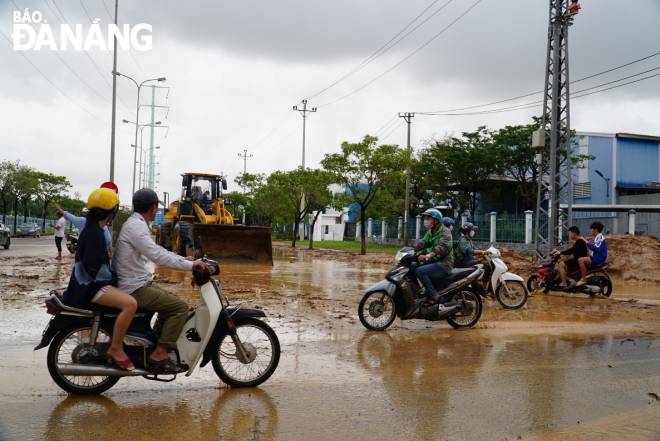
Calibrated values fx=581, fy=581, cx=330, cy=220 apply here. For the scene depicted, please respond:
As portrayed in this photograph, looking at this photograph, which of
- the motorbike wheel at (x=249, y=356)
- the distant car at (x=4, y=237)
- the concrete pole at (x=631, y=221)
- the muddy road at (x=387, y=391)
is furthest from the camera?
the distant car at (x=4, y=237)

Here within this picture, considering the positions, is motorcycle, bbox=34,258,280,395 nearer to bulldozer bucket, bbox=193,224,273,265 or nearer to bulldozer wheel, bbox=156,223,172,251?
bulldozer bucket, bbox=193,224,273,265

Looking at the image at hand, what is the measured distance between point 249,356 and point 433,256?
3727 millimetres

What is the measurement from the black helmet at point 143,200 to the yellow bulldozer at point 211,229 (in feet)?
40.4

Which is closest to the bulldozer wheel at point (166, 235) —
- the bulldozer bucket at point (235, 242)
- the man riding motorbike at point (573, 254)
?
the bulldozer bucket at point (235, 242)

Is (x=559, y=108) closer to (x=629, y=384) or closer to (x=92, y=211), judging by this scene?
(x=629, y=384)

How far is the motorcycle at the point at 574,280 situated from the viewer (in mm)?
12961

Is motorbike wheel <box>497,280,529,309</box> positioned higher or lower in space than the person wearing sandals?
lower

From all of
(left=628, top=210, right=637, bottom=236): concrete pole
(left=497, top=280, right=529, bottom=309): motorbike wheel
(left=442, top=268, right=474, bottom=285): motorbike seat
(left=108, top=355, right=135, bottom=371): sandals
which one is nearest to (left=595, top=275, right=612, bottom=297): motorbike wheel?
(left=497, top=280, right=529, bottom=309): motorbike wheel

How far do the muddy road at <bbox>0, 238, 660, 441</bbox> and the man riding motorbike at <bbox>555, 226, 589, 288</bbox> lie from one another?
12.0 ft

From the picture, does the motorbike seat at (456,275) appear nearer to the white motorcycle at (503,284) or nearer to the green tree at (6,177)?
the white motorcycle at (503,284)

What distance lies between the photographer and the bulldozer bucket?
742 inches

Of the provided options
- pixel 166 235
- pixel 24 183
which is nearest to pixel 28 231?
pixel 24 183

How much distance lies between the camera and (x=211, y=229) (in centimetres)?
1895

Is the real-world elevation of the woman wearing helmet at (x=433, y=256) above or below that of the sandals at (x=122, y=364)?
above
